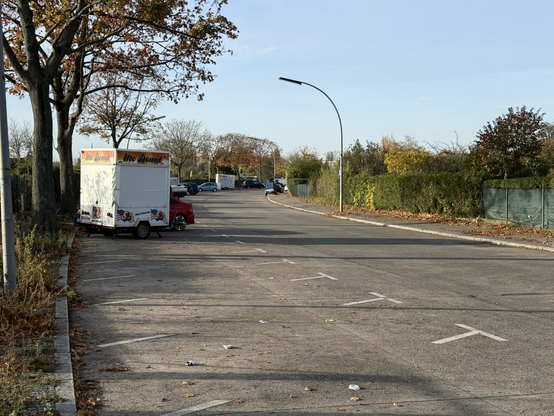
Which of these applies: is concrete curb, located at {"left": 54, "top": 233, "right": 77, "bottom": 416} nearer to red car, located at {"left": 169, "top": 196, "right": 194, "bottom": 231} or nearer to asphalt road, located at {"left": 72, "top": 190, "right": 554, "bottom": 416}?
asphalt road, located at {"left": 72, "top": 190, "right": 554, "bottom": 416}

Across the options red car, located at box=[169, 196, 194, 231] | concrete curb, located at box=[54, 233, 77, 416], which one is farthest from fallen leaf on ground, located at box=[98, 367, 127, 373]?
red car, located at box=[169, 196, 194, 231]

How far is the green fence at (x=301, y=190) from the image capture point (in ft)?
195

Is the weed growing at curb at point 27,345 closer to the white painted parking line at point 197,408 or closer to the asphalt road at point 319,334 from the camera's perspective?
the asphalt road at point 319,334

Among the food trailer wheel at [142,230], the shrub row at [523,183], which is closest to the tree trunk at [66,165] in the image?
the food trailer wheel at [142,230]

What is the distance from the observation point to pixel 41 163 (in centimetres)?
1795

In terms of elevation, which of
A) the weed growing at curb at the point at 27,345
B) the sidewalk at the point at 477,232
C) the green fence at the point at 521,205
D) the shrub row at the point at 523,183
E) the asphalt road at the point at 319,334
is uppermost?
the shrub row at the point at 523,183

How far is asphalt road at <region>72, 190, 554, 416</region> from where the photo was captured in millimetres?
5316

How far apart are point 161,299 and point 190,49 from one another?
1448 centimetres

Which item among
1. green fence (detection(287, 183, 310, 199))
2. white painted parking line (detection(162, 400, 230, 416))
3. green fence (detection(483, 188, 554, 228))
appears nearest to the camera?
white painted parking line (detection(162, 400, 230, 416))

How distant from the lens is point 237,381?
5.77 metres

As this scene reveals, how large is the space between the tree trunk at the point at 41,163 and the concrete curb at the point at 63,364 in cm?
911

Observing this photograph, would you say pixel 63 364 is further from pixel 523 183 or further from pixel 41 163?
pixel 523 183

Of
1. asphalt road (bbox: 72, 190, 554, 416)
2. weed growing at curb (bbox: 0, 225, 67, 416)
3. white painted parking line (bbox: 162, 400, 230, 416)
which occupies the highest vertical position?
weed growing at curb (bbox: 0, 225, 67, 416)

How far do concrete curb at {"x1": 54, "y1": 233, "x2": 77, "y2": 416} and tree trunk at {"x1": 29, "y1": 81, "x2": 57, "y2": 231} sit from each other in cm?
911
